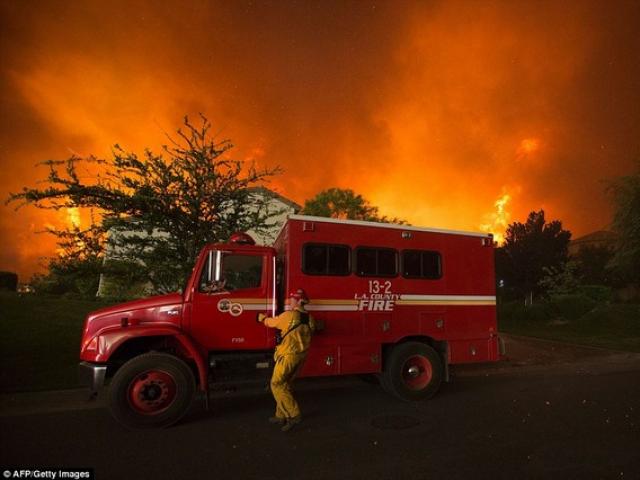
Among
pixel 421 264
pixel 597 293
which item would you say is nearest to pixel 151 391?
pixel 421 264

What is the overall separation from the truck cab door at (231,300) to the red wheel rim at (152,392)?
0.75 meters

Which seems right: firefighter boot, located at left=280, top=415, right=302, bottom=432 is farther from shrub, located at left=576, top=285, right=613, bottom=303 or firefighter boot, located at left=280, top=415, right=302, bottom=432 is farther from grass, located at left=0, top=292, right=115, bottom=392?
shrub, located at left=576, top=285, right=613, bottom=303

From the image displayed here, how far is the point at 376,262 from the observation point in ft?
24.9

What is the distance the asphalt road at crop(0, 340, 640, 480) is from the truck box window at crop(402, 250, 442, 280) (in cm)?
234

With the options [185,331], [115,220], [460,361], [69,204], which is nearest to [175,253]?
[115,220]

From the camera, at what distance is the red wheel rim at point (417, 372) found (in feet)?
25.1

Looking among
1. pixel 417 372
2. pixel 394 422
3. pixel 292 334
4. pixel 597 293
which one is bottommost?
pixel 394 422

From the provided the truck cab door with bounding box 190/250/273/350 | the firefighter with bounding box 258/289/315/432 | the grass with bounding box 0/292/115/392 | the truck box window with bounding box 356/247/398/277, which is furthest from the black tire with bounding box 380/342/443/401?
the grass with bounding box 0/292/115/392

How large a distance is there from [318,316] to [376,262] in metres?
1.53

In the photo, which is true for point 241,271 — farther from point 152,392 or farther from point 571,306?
point 571,306

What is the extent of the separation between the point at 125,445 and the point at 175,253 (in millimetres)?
4979

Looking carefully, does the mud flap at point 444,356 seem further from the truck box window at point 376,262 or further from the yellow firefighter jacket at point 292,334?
the yellow firefighter jacket at point 292,334

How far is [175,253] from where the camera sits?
31.3 feet

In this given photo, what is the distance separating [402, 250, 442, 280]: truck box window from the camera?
785cm
